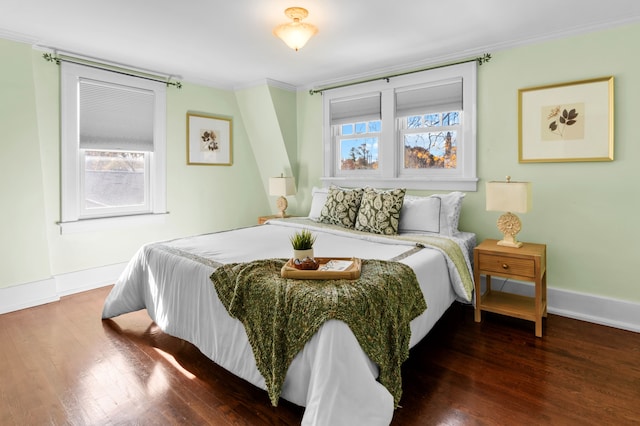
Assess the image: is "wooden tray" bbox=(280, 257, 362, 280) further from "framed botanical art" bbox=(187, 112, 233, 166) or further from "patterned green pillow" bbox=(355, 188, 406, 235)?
"framed botanical art" bbox=(187, 112, 233, 166)

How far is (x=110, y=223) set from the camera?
388cm

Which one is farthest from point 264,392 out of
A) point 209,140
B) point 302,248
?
point 209,140

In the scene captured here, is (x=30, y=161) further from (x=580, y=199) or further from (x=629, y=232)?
(x=629, y=232)

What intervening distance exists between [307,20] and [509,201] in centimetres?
201

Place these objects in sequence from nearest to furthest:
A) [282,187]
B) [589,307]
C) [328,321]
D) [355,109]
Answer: [328,321] → [589,307] → [355,109] → [282,187]

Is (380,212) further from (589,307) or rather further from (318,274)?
(589,307)

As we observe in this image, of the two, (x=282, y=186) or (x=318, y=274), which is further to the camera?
(x=282, y=186)

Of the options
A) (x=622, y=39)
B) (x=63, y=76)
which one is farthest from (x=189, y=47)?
(x=622, y=39)

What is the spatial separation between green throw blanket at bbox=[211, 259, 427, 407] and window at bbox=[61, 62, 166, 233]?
8.09 feet

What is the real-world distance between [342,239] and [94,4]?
2.41 m

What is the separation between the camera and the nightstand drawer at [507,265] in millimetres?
2668

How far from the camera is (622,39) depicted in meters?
2.75

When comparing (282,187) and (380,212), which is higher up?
(282,187)

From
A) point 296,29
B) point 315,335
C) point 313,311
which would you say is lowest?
point 315,335
